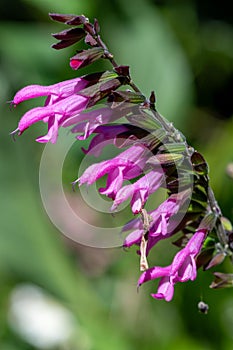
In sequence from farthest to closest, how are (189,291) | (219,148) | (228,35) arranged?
(228,35) → (219,148) → (189,291)

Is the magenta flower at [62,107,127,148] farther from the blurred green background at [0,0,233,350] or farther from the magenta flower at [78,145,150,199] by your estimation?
the blurred green background at [0,0,233,350]

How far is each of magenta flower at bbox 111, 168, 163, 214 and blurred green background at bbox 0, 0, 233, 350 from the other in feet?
1.84

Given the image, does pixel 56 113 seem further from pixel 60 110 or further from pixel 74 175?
pixel 74 175

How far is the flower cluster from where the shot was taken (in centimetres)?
83

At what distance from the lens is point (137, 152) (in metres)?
0.85

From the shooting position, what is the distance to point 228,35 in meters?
3.27

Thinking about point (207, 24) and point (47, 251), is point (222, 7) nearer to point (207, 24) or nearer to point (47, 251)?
point (207, 24)

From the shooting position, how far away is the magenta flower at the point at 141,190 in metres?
0.84

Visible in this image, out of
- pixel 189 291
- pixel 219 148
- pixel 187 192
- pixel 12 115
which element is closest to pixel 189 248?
pixel 187 192

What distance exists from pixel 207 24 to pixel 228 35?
0.12 meters

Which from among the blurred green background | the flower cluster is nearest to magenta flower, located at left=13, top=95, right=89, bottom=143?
the flower cluster

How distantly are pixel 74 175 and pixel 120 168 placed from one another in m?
1.86

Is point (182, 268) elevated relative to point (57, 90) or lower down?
lower down

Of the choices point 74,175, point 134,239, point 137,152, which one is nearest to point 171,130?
point 137,152
